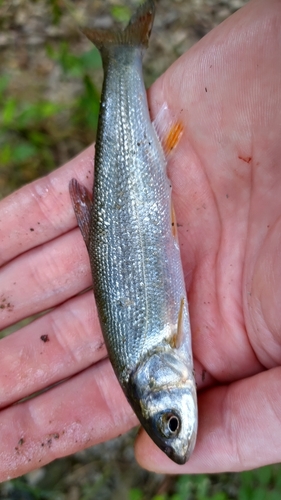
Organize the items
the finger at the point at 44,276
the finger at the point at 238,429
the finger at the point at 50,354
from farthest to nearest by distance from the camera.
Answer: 1. the finger at the point at 44,276
2. the finger at the point at 50,354
3. the finger at the point at 238,429

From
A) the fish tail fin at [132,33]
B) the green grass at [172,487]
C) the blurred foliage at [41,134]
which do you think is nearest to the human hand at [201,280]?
the fish tail fin at [132,33]

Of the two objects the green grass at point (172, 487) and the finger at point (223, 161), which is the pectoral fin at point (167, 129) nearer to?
the finger at point (223, 161)

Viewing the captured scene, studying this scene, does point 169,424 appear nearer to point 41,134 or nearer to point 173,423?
point 173,423

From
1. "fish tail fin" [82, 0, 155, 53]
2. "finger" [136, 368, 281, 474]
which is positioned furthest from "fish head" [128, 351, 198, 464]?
"fish tail fin" [82, 0, 155, 53]

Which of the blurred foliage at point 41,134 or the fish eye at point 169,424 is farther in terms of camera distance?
the blurred foliage at point 41,134

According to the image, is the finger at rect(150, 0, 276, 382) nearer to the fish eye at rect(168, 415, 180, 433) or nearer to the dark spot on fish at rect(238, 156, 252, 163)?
the dark spot on fish at rect(238, 156, 252, 163)
